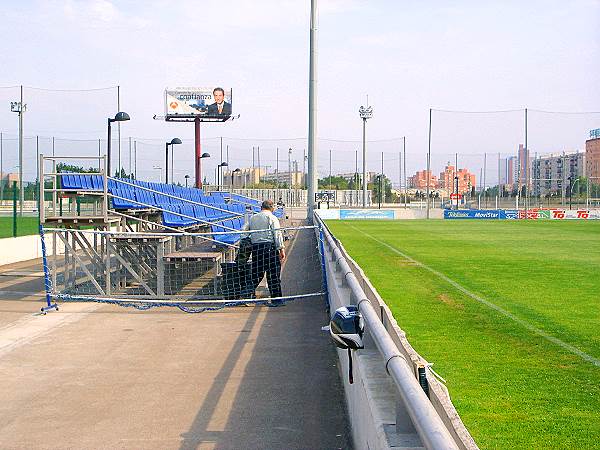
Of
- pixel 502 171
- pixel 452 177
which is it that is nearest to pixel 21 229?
pixel 502 171

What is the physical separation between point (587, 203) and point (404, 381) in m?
68.5

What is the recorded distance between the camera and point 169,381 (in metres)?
7.34

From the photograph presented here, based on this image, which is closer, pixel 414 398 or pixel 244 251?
pixel 414 398

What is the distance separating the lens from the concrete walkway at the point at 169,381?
5.70 m

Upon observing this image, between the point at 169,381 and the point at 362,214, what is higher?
the point at 362,214

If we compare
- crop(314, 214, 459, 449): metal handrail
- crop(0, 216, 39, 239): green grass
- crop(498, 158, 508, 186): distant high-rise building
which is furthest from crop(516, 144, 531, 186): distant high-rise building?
crop(314, 214, 459, 449): metal handrail

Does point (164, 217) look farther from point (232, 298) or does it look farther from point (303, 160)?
point (303, 160)

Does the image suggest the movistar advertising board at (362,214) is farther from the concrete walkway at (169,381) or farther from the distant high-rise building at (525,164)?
the concrete walkway at (169,381)

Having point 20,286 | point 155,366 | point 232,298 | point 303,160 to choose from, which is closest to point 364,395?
point 155,366

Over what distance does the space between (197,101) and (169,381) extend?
6142cm

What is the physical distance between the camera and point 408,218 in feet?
198

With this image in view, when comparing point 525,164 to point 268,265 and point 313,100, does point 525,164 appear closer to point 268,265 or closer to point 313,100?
point 313,100

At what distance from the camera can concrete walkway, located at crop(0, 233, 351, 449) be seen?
5.70 meters

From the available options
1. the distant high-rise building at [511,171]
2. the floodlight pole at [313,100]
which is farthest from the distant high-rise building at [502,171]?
the floodlight pole at [313,100]
